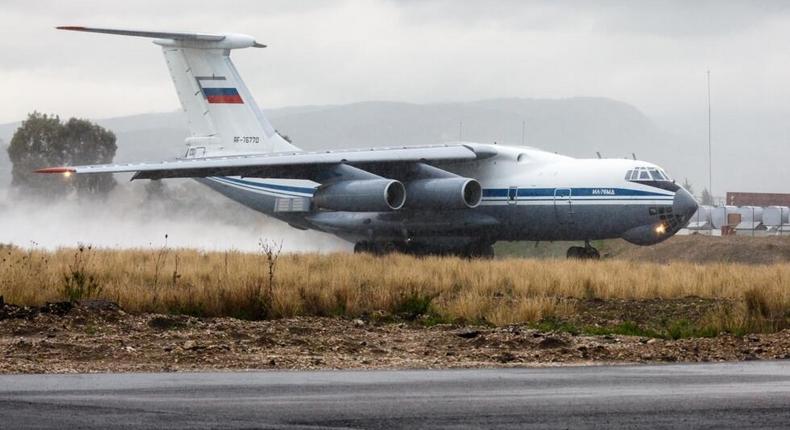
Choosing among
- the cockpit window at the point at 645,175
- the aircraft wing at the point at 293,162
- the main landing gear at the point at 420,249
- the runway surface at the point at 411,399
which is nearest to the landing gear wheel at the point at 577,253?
the main landing gear at the point at 420,249

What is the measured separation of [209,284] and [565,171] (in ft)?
55.5

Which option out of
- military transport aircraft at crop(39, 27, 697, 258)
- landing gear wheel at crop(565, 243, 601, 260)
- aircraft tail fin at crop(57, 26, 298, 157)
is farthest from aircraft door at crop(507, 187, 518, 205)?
aircraft tail fin at crop(57, 26, 298, 157)

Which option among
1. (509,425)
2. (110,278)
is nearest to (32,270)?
(110,278)

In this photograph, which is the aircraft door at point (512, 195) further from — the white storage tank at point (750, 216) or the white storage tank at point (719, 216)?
the white storage tank at point (750, 216)

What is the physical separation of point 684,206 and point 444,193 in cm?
598

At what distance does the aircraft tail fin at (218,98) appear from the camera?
42.1 m

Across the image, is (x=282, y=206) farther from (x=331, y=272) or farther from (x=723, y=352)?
(x=723, y=352)

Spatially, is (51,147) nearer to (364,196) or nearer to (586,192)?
(364,196)

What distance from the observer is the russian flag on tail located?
42.3m

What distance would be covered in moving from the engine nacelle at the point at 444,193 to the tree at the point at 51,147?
4578 centimetres

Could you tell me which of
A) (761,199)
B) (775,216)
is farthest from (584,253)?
(761,199)

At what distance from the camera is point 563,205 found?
36.3 metres

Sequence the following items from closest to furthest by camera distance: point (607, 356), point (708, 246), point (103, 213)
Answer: point (607, 356) → point (708, 246) → point (103, 213)

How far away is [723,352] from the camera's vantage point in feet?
48.9
